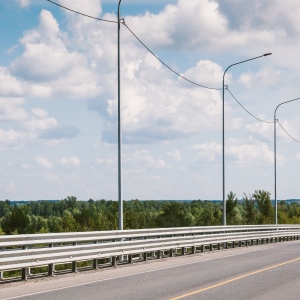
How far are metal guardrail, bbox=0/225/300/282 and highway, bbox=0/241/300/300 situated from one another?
16.3 inches

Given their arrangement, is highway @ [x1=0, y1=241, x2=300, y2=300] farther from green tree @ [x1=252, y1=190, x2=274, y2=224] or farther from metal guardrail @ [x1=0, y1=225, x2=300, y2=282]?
green tree @ [x1=252, y1=190, x2=274, y2=224]

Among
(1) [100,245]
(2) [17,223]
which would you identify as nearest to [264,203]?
(2) [17,223]

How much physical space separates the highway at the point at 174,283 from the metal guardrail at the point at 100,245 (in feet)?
1.36

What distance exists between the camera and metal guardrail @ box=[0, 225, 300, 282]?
52.3ft

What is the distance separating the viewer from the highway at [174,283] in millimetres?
13883

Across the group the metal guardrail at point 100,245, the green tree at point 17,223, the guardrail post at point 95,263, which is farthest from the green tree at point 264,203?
the guardrail post at point 95,263

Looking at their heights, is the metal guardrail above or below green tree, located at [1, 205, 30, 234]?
above

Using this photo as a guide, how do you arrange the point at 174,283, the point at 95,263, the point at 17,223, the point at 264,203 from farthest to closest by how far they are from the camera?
the point at 17,223
the point at 264,203
the point at 95,263
the point at 174,283

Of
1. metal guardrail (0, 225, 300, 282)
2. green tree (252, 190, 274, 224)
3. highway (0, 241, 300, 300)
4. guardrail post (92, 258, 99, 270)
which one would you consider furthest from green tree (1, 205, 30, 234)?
guardrail post (92, 258, 99, 270)

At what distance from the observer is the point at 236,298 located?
1329 cm

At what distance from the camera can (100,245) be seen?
63.9 ft

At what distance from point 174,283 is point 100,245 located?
3.89 m

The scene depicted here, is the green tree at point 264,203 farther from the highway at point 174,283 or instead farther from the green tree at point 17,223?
the highway at point 174,283

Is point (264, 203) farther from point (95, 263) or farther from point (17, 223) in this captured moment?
point (95, 263)
